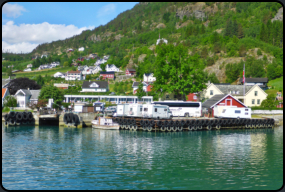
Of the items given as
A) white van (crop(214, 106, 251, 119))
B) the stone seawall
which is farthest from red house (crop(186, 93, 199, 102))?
the stone seawall

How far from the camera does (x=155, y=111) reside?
2217 inches

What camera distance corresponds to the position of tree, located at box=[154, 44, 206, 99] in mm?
74188

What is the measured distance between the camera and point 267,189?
834 inches

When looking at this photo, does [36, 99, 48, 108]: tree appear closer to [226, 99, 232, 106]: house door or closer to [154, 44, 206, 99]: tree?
[154, 44, 206, 99]: tree

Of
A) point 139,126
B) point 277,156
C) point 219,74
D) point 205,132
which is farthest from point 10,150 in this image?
point 219,74

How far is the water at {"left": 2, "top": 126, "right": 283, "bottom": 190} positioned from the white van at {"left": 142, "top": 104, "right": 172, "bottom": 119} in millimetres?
12634

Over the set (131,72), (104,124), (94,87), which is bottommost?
(104,124)

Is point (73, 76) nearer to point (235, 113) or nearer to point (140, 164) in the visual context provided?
point (235, 113)

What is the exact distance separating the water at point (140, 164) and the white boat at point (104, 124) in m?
13.3

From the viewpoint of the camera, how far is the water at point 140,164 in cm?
2231

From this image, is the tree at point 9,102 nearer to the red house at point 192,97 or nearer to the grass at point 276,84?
the red house at point 192,97

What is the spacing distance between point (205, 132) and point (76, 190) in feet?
122

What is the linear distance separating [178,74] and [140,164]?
4983 centimetres

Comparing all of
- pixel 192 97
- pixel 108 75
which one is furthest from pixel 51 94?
pixel 108 75
